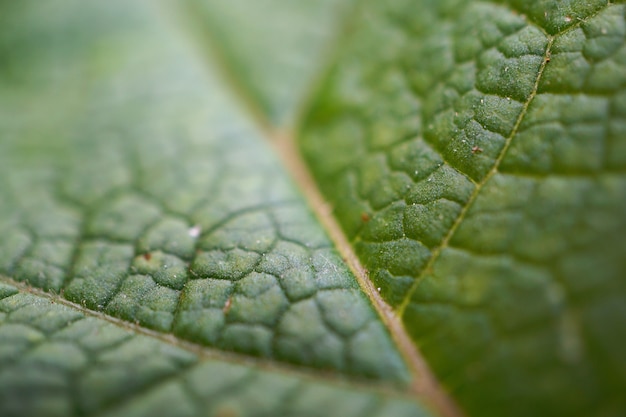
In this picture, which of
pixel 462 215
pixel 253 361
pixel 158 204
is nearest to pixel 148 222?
pixel 158 204

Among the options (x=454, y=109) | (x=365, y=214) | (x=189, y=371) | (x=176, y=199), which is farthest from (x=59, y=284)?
(x=454, y=109)

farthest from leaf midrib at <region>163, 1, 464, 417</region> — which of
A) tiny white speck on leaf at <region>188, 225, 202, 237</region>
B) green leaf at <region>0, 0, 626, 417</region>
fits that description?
tiny white speck on leaf at <region>188, 225, 202, 237</region>

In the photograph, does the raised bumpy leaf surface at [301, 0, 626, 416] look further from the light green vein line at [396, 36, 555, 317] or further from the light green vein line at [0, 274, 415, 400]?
the light green vein line at [0, 274, 415, 400]

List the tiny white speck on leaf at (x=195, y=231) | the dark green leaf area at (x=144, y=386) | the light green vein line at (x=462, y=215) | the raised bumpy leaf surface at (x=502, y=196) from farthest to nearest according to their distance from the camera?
the tiny white speck on leaf at (x=195, y=231) → the light green vein line at (x=462, y=215) → the dark green leaf area at (x=144, y=386) → the raised bumpy leaf surface at (x=502, y=196)

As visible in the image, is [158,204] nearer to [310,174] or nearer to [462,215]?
[310,174]

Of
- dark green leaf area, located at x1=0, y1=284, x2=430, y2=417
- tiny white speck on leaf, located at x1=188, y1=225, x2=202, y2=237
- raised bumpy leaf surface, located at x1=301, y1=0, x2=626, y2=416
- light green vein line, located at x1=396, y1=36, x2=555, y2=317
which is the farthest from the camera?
tiny white speck on leaf, located at x1=188, y1=225, x2=202, y2=237

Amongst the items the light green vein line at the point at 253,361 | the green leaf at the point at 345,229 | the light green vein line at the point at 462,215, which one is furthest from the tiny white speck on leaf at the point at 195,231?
the light green vein line at the point at 462,215

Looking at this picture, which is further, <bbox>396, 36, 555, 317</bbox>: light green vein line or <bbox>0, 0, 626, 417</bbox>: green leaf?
<bbox>396, 36, 555, 317</bbox>: light green vein line

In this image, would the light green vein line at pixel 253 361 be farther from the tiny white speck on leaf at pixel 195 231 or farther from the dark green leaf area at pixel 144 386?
the tiny white speck on leaf at pixel 195 231
